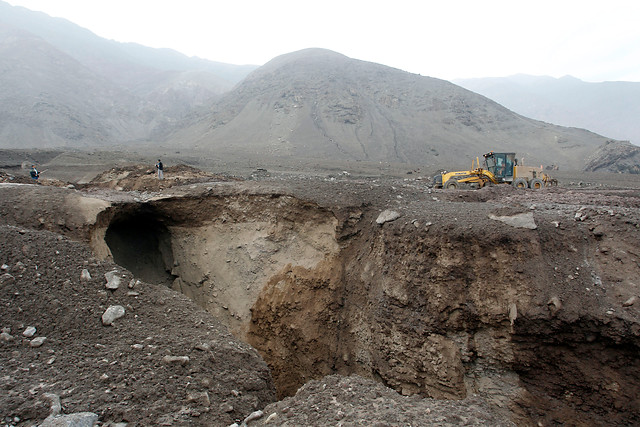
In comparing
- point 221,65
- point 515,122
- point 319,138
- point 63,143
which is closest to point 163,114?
point 63,143

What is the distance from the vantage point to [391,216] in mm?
6840

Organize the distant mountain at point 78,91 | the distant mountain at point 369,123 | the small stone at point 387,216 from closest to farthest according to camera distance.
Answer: the small stone at point 387,216
the distant mountain at point 369,123
the distant mountain at point 78,91

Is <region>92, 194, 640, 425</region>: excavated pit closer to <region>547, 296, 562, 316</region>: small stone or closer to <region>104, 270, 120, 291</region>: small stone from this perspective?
<region>547, 296, 562, 316</region>: small stone

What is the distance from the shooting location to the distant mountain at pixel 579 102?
320ft

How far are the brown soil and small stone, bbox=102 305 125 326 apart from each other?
10 centimetres

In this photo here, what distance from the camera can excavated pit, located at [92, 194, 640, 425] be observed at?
16.2 ft

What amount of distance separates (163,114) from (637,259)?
69.7 m

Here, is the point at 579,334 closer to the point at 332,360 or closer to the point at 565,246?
the point at 565,246

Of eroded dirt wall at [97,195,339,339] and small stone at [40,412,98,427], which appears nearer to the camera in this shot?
small stone at [40,412,98,427]

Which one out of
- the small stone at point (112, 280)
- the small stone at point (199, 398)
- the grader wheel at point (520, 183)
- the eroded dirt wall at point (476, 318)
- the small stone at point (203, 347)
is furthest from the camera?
the grader wheel at point (520, 183)

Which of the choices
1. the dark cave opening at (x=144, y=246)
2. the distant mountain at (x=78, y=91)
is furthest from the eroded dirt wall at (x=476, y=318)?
the distant mountain at (x=78, y=91)

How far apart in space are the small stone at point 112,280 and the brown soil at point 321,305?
12cm

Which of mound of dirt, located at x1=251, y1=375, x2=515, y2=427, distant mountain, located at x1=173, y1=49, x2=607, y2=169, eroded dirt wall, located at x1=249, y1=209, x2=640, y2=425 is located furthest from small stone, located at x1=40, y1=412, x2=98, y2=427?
distant mountain, located at x1=173, y1=49, x2=607, y2=169

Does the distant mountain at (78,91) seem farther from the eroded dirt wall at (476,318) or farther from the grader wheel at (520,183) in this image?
the grader wheel at (520,183)
